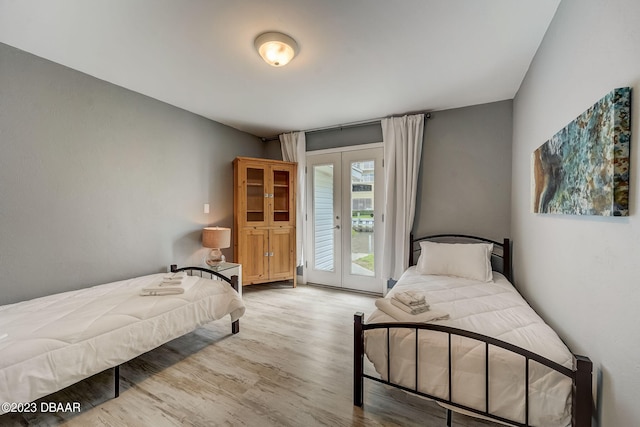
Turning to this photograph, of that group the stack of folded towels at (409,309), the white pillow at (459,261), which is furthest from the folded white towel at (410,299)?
the white pillow at (459,261)

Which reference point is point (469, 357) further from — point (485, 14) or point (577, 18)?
point (485, 14)

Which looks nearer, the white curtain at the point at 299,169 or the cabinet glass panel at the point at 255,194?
the cabinet glass panel at the point at 255,194

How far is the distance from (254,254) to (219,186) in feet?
3.76

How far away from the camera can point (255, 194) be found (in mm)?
4055

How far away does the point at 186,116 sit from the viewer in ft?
11.0

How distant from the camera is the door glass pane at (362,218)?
3.82 metres

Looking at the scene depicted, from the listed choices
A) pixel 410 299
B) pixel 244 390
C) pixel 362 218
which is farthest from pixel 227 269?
pixel 410 299

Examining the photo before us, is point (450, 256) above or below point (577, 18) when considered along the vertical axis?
below

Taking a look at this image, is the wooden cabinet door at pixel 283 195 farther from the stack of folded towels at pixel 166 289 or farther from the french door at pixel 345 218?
the stack of folded towels at pixel 166 289

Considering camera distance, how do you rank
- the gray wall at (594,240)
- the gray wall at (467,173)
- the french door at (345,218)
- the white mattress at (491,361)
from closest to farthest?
1. the gray wall at (594,240)
2. the white mattress at (491,361)
3. the gray wall at (467,173)
4. the french door at (345,218)

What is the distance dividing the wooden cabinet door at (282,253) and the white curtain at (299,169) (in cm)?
12

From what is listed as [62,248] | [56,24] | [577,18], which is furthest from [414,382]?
[56,24]

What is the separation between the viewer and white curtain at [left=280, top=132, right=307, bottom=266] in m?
4.20

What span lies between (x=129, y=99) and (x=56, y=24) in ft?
3.32
